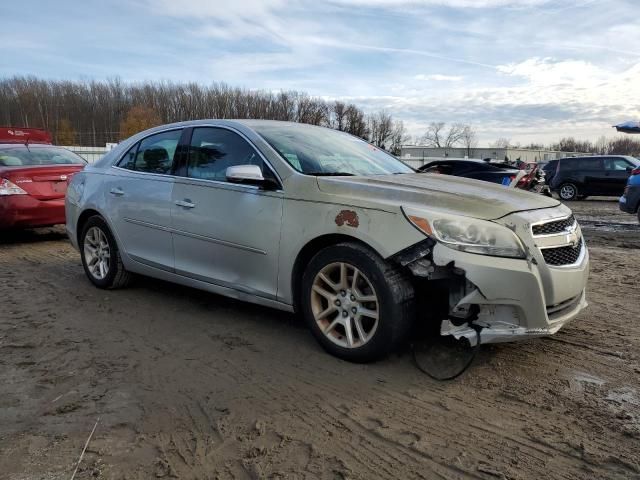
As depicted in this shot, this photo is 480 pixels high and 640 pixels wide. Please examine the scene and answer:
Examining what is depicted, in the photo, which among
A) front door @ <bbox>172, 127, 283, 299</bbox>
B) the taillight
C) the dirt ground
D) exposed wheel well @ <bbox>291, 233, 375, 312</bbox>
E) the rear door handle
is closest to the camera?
the dirt ground

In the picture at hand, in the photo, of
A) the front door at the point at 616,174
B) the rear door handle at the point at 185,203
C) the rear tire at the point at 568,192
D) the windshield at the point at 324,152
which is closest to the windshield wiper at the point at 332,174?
the windshield at the point at 324,152

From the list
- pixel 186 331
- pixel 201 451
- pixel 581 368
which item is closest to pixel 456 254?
pixel 581 368

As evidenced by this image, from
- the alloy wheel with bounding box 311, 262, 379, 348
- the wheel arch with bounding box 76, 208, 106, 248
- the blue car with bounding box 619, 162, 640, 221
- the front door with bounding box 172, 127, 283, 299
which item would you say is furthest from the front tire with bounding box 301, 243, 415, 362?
the blue car with bounding box 619, 162, 640, 221

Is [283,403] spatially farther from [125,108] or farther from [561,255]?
[125,108]

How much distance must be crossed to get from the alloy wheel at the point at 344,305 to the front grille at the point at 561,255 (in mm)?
1044

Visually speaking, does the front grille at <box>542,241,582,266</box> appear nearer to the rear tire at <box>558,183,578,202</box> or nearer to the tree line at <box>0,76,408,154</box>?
the rear tire at <box>558,183,578,202</box>

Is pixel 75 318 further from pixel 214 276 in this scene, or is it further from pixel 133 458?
pixel 133 458

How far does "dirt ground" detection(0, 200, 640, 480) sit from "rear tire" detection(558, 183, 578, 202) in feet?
49.7

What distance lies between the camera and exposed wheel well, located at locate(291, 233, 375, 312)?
3.37 meters

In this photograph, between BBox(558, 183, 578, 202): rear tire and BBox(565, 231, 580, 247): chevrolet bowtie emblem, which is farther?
BBox(558, 183, 578, 202): rear tire

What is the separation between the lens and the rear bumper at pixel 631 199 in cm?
980

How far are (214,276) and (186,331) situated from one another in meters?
0.48

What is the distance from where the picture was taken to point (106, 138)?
8388 cm

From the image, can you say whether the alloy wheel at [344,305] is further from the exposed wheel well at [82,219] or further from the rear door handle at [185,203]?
the exposed wheel well at [82,219]
